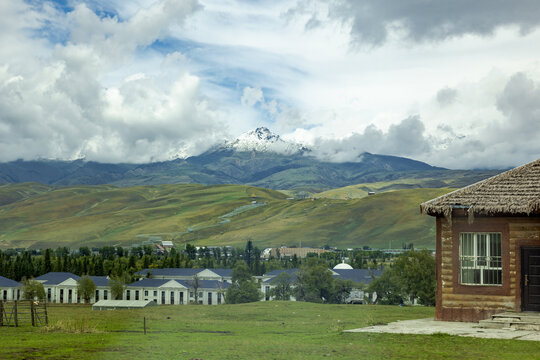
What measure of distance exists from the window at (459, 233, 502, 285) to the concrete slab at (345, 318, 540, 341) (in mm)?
2023

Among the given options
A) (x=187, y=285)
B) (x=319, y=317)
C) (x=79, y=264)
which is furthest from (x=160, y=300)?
(x=319, y=317)

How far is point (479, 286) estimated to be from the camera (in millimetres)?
26031

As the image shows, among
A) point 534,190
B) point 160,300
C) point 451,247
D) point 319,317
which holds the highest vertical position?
point 534,190

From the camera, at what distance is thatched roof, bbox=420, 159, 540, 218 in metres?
25.0

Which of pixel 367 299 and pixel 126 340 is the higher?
pixel 126 340

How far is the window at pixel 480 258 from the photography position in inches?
1019

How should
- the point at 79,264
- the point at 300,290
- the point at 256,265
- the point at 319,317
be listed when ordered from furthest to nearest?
the point at 256,265 < the point at 79,264 < the point at 300,290 < the point at 319,317

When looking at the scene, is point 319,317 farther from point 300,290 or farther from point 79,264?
point 79,264

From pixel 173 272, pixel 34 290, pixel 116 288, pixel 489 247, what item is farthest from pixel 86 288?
pixel 489 247

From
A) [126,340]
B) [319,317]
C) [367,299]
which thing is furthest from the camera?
[367,299]

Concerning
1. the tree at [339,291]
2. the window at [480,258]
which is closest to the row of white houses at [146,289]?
the tree at [339,291]

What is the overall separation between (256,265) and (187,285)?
3649cm

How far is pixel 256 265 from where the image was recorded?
17825 cm

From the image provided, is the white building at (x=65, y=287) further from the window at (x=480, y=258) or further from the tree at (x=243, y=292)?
the window at (x=480, y=258)
